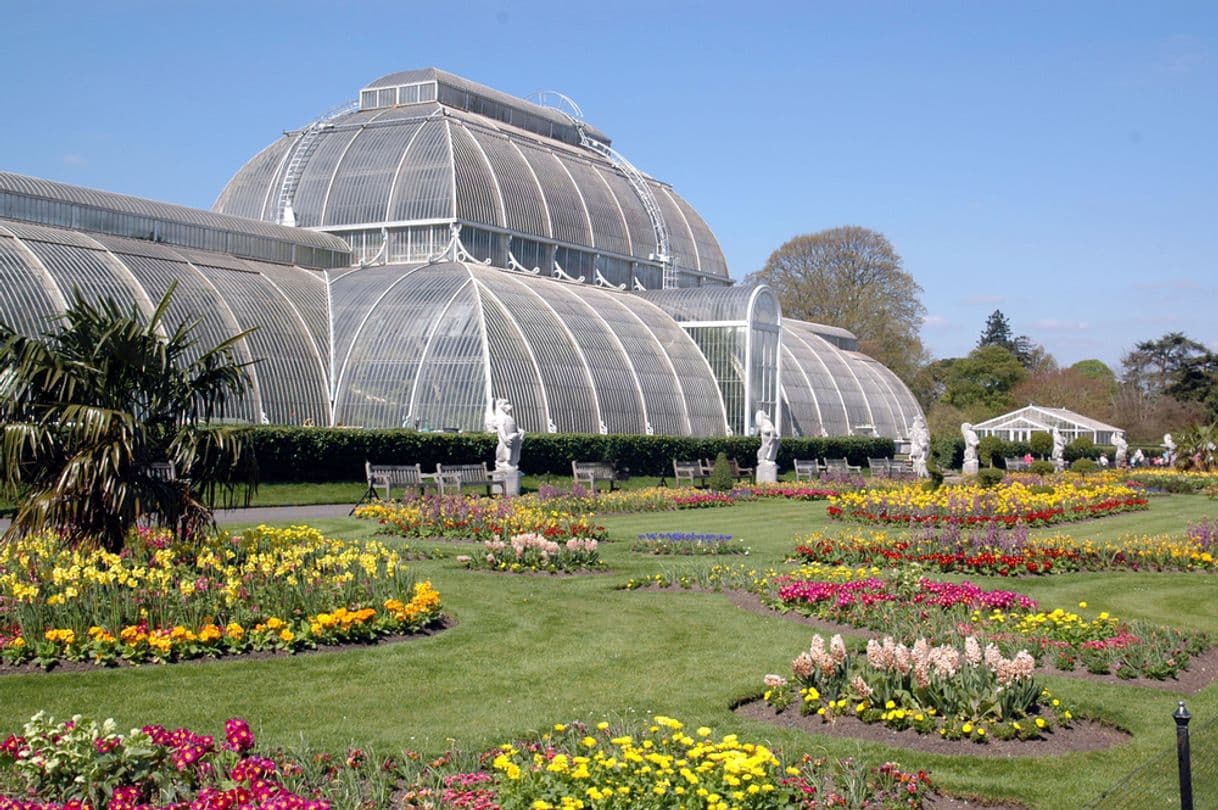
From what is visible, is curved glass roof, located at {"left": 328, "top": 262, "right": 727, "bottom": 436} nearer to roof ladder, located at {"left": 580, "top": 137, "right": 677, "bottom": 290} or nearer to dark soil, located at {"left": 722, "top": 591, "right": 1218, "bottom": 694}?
roof ladder, located at {"left": 580, "top": 137, "right": 677, "bottom": 290}

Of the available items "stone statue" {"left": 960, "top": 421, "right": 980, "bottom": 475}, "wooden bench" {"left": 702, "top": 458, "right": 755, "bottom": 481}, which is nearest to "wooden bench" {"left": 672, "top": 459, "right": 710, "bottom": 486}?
"wooden bench" {"left": 702, "top": 458, "right": 755, "bottom": 481}

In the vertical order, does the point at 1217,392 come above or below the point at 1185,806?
above

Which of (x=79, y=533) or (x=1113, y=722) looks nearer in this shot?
(x=1113, y=722)

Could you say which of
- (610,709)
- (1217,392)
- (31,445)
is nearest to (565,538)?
(31,445)

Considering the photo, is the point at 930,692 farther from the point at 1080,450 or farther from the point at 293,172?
the point at 1080,450

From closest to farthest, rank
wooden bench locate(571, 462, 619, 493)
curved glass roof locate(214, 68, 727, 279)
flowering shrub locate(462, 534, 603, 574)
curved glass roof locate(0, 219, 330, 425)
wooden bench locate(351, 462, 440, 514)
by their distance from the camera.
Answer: flowering shrub locate(462, 534, 603, 574) < wooden bench locate(351, 462, 440, 514) < curved glass roof locate(0, 219, 330, 425) < wooden bench locate(571, 462, 619, 493) < curved glass roof locate(214, 68, 727, 279)

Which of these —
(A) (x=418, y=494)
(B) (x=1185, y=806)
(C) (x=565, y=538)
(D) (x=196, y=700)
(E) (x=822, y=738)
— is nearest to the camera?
(B) (x=1185, y=806)

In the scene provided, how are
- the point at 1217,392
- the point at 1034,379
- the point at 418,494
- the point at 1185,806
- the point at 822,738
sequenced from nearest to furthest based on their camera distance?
the point at 1185,806, the point at 822,738, the point at 418,494, the point at 1217,392, the point at 1034,379

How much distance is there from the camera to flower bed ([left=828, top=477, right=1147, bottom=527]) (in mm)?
23859

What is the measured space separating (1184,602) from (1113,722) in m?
6.89

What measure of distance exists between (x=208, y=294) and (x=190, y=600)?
2739 cm

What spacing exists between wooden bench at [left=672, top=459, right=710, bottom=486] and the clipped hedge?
910mm

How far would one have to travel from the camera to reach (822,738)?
877 cm

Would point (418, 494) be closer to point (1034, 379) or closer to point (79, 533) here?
point (79, 533)
